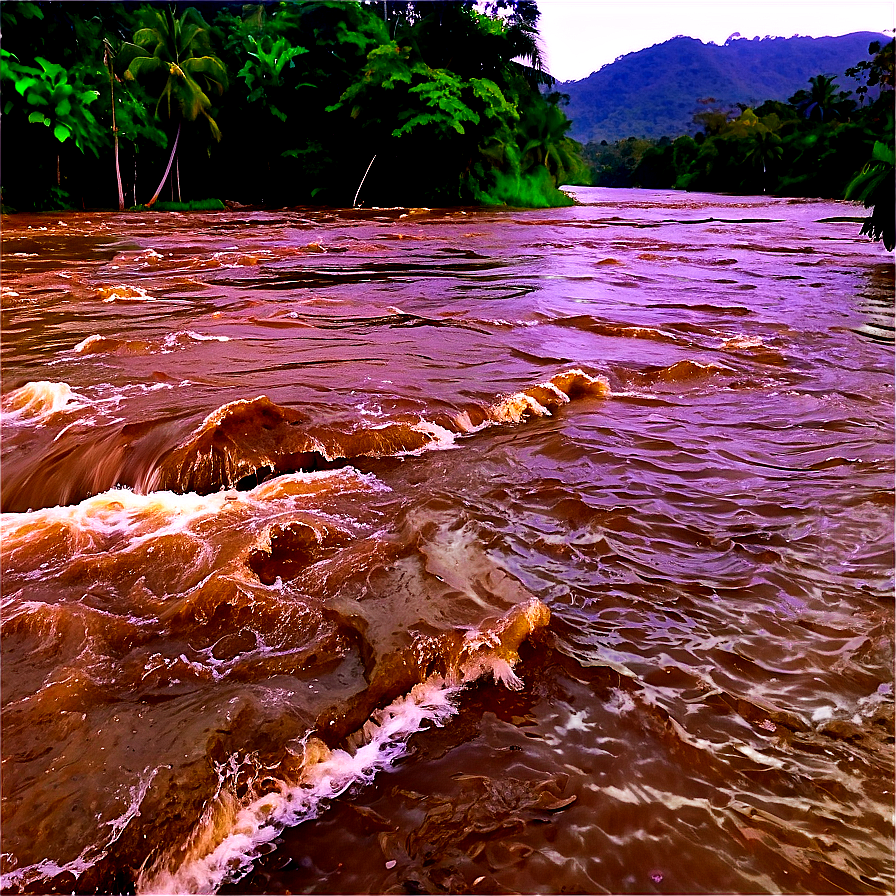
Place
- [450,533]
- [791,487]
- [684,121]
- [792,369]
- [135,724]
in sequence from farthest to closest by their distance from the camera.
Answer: [684,121], [792,369], [791,487], [450,533], [135,724]

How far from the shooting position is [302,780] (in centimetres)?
137

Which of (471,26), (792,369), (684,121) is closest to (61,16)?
(471,26)

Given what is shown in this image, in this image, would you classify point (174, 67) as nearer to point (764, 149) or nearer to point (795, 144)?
point (764, 149)

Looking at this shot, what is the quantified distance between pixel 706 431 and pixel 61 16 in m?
25.8

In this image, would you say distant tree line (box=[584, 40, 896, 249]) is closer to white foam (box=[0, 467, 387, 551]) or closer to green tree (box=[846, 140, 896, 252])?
green tree (box=[846, 140, 896, 252])

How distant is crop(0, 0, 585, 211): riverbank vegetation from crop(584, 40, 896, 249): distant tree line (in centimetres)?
1269

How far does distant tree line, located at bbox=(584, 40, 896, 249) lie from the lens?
109 ft

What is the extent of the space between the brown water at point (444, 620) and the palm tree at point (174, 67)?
22276 millimetres

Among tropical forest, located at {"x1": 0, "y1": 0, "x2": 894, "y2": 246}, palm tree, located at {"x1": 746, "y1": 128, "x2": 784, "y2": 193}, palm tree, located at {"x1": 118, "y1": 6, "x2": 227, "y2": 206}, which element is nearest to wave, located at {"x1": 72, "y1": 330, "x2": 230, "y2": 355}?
tropical forest, located at {"x1": 0, "y1": 0, "x2": 894, "y2": 246}

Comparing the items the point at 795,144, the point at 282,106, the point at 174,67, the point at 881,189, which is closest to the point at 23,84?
the point at 174,67

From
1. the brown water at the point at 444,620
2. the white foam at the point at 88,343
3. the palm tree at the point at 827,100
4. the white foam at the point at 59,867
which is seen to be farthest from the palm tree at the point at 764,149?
the white foam at the point at 59,867

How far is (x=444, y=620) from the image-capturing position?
5.97ft

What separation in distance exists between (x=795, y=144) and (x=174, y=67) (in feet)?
128

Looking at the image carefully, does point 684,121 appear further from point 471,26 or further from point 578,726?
point 578,726
